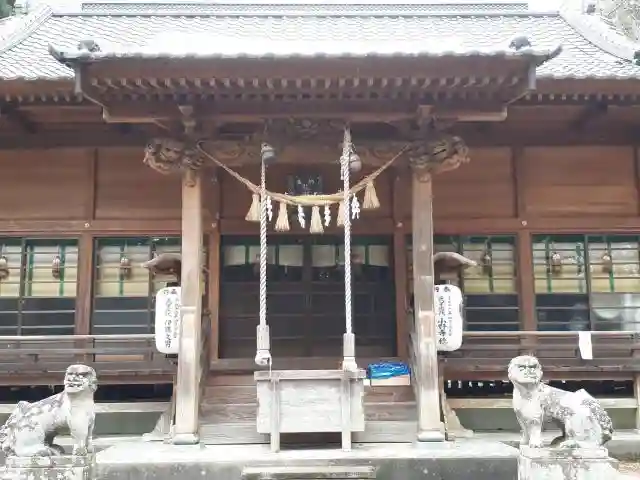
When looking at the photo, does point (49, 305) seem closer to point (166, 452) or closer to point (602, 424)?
point (166, 452)

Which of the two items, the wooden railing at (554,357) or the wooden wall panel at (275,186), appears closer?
the wooden railing at (554,357)

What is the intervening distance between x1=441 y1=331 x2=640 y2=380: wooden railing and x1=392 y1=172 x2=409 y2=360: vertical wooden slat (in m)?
1.06

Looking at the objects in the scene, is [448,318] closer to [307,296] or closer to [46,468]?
[307,296]

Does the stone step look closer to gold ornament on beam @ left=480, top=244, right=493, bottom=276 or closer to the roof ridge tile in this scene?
gold ornament on beam @ left=480, top=244, right=493, bottom=276

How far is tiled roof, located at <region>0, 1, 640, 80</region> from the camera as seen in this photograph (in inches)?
450

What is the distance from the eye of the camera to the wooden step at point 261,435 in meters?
8.92

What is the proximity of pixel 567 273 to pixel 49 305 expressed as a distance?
8.72 meters

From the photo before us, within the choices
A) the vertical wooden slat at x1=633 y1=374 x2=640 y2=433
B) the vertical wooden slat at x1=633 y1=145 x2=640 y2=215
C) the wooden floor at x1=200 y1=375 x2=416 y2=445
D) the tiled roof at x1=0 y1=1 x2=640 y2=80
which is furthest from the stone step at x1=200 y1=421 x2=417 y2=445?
the tiled roof at x1=0 y1=1 x2=640 y2=80

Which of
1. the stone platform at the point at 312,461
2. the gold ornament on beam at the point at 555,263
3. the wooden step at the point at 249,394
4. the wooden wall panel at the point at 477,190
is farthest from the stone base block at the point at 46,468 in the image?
the gold ornament on beam at the point at 555,263

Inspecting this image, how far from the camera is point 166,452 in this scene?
27.5 feet

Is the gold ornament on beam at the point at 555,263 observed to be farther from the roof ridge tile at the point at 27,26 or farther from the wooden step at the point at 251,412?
the roof ridge tile at the point at 27,26

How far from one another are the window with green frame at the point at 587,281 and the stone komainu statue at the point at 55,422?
290 inches

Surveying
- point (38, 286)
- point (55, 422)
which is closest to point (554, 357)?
point (55, 422)

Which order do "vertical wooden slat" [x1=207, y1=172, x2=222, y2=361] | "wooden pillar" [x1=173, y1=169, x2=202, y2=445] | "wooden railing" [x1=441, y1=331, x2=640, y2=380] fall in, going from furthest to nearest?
"vertical wooden slat" [x1=207, y1=172, x2=222, y2=361] → "wooden railing" [x1=441, y1=331, x2=640, y2=380] → "wooden pillar" [x1=173, y1=169, x2=202, y2=445]
